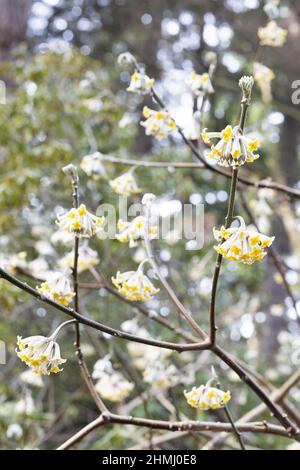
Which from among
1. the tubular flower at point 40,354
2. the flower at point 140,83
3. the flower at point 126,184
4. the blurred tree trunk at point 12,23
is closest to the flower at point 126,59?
the flower at point 140,83

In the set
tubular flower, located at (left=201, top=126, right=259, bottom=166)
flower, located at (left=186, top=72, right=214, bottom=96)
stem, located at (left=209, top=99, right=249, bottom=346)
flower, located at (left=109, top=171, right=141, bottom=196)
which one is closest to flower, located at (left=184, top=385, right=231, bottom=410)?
stem, located at (left=209, top=99, right=249, bottom=346)

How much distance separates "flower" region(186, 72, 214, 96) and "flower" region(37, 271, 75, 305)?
59cm

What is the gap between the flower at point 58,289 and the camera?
931 mm

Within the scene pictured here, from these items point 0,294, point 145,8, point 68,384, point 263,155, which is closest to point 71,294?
point 0,294

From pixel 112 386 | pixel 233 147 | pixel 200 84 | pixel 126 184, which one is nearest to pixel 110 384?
pixel 112 386

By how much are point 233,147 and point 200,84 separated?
22.6 inches

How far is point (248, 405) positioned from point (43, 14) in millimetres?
3355

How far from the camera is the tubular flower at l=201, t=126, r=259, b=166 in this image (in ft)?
2.40

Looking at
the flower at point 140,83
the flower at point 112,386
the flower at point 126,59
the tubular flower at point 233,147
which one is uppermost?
the flower at point 126,59

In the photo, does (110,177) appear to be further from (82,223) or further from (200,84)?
(82,223)

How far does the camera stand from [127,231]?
3.44 ft

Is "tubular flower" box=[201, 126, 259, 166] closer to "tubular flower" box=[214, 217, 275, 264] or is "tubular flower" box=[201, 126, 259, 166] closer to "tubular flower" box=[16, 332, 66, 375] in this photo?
"tubular flower" box=[214, 217, 275, 264]

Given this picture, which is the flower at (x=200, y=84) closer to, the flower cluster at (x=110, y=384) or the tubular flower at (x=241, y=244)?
the tubular flower at (x=241, y=244)
